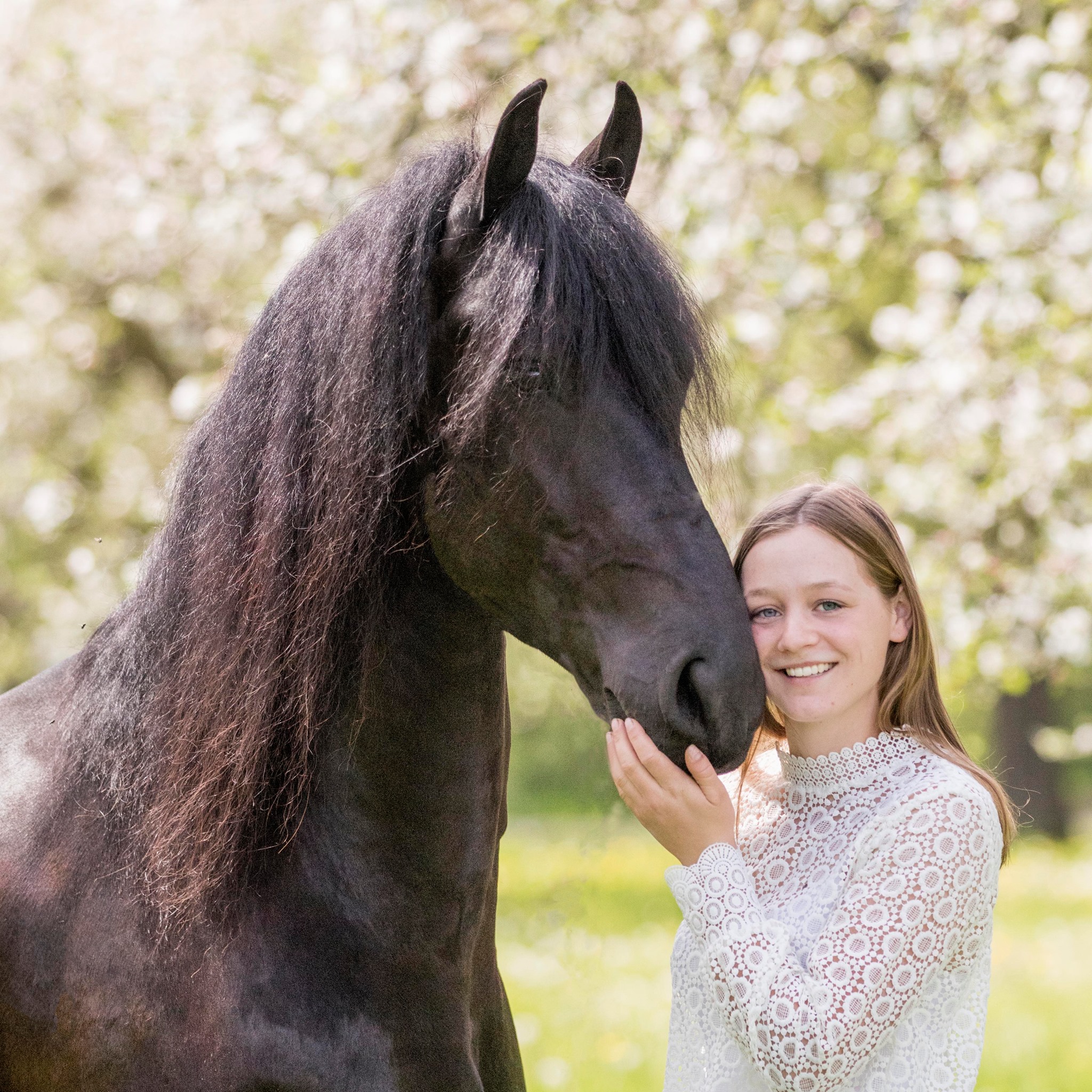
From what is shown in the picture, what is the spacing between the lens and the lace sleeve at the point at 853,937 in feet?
5.69

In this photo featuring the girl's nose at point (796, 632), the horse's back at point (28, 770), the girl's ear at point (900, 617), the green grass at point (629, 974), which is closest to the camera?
the horse's back at point (28, 770)

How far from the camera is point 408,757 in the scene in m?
1.80

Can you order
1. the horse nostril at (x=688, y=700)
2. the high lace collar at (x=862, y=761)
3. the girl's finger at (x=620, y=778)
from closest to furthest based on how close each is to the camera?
the horse nostril at (x=688, y=700)
the girl's finger at (x=620, y=778)
the high lace collar at (x=862, y=761)

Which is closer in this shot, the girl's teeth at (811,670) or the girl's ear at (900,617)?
the girl's teeth at (811,670)

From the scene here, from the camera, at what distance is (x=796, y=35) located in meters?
5.29

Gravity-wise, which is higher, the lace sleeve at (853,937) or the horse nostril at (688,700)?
the horse nostril at (688,700)

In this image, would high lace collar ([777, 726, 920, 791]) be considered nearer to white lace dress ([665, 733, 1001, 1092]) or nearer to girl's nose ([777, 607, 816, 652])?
white lace dress ([665, 733, 1001, 1092])

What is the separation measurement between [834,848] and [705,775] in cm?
46

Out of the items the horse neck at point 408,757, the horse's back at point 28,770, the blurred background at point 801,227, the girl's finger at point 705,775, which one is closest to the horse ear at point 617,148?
the horse neck at point 408,757

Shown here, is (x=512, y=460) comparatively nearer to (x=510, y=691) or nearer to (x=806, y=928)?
(x=806, y=928)

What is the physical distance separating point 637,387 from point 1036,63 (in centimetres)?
446

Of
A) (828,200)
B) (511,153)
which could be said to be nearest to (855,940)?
(511,153)

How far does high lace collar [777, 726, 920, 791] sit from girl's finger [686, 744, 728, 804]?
0.37m

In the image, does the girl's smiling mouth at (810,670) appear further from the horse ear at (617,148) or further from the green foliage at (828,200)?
the green foliage at (828,200)
